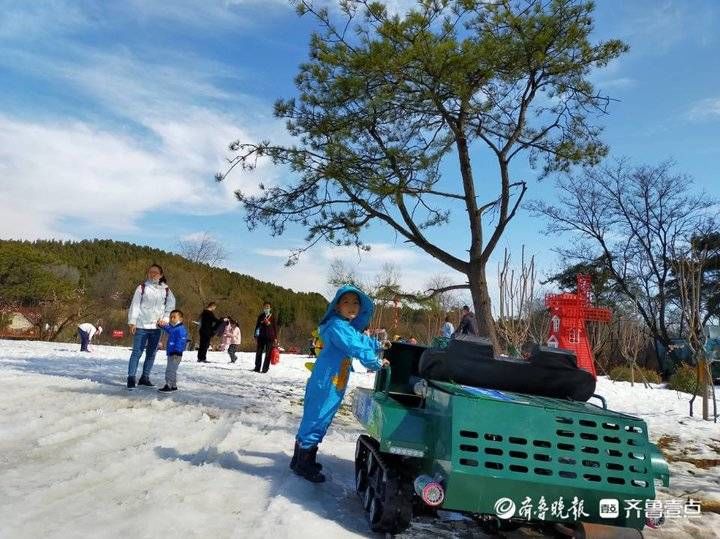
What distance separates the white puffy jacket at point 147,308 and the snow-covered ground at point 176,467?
904 millimetres

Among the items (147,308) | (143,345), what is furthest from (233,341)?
(147,308)

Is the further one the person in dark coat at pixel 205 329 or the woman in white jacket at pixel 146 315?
the person in dark coat at pixel 205 329

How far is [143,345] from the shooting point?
27.0 feet

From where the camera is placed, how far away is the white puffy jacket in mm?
8102

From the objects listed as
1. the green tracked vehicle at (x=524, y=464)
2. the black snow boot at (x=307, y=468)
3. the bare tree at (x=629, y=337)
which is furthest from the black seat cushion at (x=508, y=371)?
the bare tree at (x=629, y=337)

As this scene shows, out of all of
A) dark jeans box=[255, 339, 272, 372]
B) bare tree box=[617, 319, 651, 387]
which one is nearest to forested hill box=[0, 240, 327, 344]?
dark jeans box=[255, 339, 272, 372]

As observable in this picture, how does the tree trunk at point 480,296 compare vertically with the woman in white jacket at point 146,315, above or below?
above

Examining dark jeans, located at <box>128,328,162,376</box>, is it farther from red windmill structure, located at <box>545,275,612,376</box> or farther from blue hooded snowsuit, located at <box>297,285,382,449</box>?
red windmill structure, located at <box>545,275,612,376</box>

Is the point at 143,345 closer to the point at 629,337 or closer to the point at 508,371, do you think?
the point at 508,371

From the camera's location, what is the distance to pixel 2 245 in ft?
120

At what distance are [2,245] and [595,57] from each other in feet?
122

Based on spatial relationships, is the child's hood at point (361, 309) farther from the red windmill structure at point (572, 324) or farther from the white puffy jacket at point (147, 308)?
the red windmill structure at point (572, 324)

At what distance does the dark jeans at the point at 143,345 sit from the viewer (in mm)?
8086

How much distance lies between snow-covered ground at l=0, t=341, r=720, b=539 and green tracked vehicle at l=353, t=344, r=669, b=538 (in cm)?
62
